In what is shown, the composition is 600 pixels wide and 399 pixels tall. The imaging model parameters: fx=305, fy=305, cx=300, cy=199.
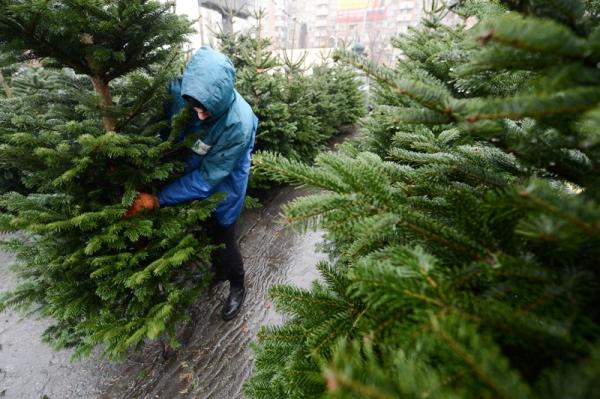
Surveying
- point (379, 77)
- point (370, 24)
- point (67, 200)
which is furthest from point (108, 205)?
point (370, 24)

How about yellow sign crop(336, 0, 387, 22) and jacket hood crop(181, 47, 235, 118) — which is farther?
yellow sign crop(336, 0, 387, 22)

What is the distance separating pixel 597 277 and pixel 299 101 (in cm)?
609

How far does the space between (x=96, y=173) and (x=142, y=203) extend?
384mm

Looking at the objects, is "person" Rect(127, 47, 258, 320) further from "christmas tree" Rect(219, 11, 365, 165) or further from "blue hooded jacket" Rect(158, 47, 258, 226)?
"christmas tree" Rect(219, 11, 365, 165)

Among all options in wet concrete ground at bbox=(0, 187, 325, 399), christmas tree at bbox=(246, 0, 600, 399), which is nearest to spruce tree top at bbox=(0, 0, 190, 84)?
wet concrete ground at bbox=(0, 187, 325, 399)

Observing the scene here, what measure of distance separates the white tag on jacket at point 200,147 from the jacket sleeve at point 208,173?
62mm

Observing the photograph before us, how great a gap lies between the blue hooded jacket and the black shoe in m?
1.43

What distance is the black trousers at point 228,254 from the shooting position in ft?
11.0

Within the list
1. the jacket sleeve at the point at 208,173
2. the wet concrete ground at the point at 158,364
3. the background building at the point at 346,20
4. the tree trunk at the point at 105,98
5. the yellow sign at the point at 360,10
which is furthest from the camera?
the yellow sign at the point at 360,10

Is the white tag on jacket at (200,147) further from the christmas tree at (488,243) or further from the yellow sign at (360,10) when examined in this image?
the yellow sign at (360,10)

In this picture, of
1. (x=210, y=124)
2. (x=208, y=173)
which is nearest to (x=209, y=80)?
(x=210, y=124)

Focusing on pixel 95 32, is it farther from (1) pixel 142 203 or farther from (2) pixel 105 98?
(1) pixel 142 203

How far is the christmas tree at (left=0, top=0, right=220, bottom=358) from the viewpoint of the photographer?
1.97 m

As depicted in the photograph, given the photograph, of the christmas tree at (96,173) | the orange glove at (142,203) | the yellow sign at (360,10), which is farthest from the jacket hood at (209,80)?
the yellow sign at (360,10)
